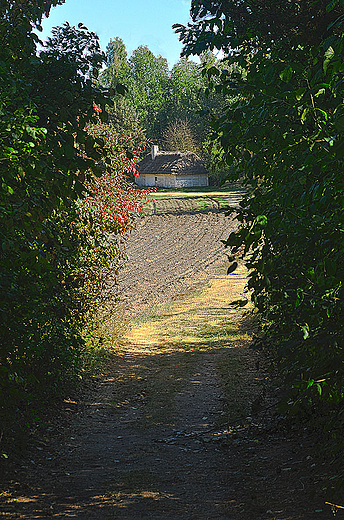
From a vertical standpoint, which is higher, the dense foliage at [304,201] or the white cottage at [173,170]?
the white cottage at [173,170]

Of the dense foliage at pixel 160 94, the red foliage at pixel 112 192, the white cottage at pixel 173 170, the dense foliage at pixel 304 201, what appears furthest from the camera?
the dense foliage at pixel 160 94

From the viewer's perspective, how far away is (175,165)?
235ft

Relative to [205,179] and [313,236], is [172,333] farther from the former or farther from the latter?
[205,179]

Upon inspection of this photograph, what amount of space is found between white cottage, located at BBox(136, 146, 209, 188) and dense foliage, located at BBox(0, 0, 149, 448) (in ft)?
210

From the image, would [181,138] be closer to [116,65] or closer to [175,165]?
[175,165]

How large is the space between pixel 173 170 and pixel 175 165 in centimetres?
89

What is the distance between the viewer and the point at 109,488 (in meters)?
5.31

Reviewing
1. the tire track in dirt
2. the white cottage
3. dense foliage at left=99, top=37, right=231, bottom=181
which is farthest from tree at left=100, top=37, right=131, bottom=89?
the tire track in dirt

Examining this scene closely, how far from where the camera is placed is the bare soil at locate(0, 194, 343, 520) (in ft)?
15.6

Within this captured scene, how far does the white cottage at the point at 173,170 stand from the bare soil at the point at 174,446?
58.4 metres

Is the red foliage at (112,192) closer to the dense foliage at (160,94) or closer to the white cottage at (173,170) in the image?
the white cottage at (173,170)

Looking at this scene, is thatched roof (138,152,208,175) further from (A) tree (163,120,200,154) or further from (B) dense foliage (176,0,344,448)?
(B) dense foliage (176,0,344,448)

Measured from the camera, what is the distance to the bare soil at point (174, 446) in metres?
4.77

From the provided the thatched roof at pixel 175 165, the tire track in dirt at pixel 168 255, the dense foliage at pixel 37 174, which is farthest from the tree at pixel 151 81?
the dense foliage at pixel 37 174
